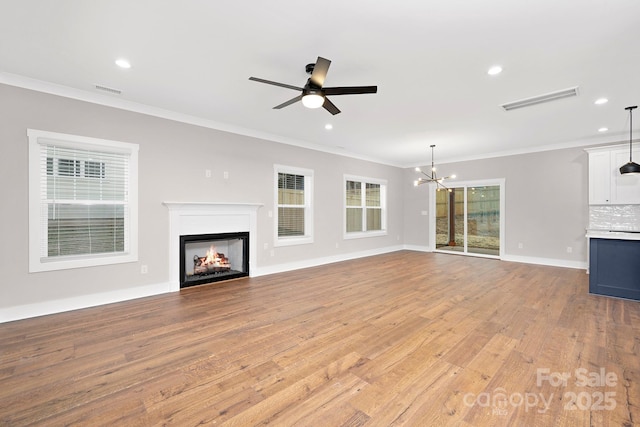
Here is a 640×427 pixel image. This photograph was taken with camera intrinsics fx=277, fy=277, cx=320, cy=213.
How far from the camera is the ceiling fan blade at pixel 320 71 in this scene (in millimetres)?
2354

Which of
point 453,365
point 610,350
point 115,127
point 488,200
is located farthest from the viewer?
point 488,200

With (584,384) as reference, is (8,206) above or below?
above

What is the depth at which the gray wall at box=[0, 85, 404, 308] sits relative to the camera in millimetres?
3275

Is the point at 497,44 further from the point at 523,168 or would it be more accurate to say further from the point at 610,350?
the point at 523,168

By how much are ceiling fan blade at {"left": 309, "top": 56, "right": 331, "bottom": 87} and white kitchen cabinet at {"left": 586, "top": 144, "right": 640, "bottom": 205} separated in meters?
6.04

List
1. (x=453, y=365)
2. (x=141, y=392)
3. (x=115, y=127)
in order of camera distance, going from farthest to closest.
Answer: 1. (x=115, y=127)
2. (x=453, y=365)
3. (x=141, y=392)

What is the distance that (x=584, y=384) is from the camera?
2.06 metres

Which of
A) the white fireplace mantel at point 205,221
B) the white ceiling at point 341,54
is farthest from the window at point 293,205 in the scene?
the white ceiling at point 341,54

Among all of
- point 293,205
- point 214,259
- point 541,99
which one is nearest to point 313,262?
point 293,205

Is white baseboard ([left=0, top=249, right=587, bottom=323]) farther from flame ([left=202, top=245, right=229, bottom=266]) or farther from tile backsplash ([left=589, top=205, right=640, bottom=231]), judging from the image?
tile backsplash ([left=589, top=205, right=640, bottom=231])

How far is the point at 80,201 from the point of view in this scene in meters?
3.75

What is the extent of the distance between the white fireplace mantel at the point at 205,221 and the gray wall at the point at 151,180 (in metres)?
0.11

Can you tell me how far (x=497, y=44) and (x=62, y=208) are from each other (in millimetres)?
5377

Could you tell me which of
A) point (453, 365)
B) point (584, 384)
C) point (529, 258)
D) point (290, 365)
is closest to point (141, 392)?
point (290, 365)
